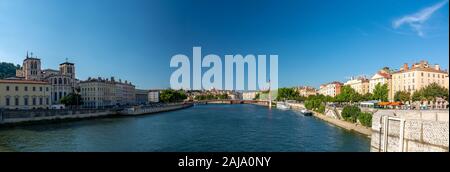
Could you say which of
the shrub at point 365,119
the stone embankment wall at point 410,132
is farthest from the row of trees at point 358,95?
the stone embankment wall at point 410,132

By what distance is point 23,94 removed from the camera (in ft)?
74.9

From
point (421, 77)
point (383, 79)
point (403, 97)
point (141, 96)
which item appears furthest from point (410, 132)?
point (141, 96)

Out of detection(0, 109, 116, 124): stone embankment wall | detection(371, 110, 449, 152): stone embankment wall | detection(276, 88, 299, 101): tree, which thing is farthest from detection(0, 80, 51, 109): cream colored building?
detection(276, 88, 299, 101): tree

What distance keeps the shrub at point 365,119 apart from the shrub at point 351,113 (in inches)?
48.2

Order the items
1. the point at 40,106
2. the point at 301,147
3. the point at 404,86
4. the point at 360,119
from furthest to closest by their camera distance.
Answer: the point at 404,86, the point at 40,106, the point at 360,119, the point at 301,147

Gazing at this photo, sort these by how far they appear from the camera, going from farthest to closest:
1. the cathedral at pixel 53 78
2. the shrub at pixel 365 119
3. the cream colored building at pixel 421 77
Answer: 1. the cathedral at pixel 53 78
2. the cream colored building at pixel 421 77
3. the shrub at pixel 365 119

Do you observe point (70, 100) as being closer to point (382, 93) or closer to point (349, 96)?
point (349, 96)

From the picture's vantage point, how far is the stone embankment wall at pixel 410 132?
6.13m

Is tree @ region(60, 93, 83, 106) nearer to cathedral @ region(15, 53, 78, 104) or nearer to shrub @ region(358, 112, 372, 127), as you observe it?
cathedral @ region(15, 53, 78, 104)

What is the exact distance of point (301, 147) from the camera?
11.5 metres

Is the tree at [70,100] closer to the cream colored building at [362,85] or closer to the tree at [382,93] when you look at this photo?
the tree at [382,93]
